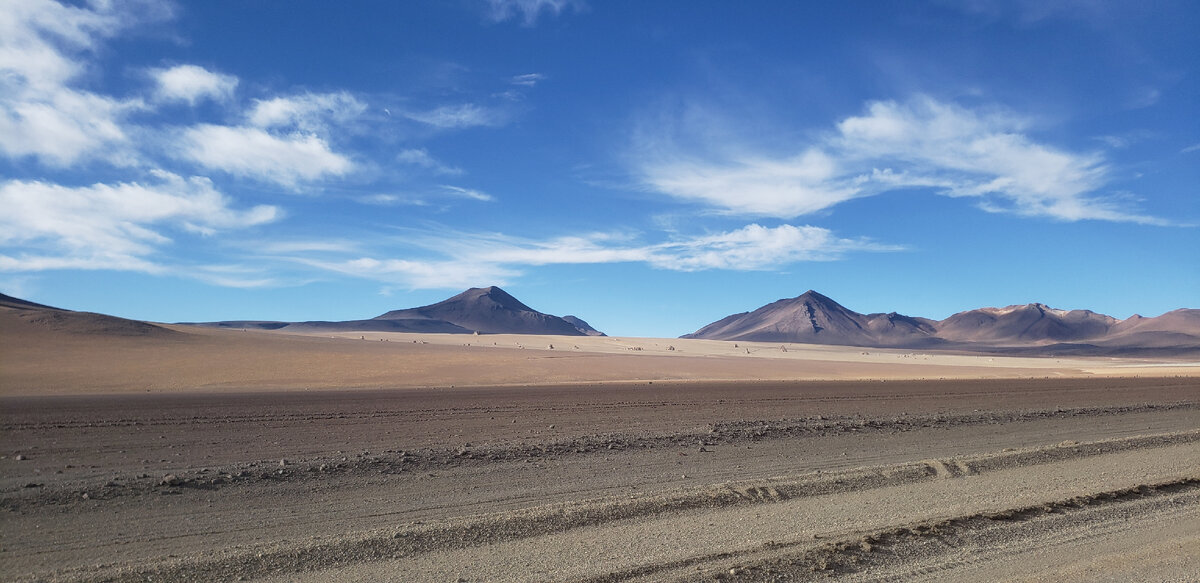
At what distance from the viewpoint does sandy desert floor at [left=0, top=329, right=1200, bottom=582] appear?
691 centimetres

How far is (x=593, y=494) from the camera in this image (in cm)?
998

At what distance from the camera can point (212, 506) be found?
923cm

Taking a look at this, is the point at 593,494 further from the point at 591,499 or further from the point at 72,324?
the point at 72,324

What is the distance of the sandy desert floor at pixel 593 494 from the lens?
6906mm

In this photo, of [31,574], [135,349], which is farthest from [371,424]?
[135,349]

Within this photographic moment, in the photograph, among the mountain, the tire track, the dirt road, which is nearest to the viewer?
the tire track

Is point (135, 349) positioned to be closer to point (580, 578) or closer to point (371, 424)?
point (371, 424)

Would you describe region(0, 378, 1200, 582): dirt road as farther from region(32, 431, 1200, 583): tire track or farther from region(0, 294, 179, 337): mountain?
region(0, 294, 179, 337): mountain

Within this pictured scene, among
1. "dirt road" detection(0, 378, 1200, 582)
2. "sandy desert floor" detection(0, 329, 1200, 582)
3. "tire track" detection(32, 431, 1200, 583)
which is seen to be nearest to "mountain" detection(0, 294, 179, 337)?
"sandy desert floor" detection(0, 329, 1200, 582)

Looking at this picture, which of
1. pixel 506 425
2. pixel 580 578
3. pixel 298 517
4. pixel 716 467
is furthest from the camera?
pixel 506 425

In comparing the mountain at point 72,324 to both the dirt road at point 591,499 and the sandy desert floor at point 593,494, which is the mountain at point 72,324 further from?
the dirt road at point 591,499

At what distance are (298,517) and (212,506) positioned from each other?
4.28 ft

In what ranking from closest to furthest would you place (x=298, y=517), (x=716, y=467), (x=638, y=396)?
(x=298, y=517) < (x=716, y=467) < (x=638, y=396)

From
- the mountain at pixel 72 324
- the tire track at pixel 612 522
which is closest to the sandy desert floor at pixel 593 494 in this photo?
the tire track at pixel 612 522
